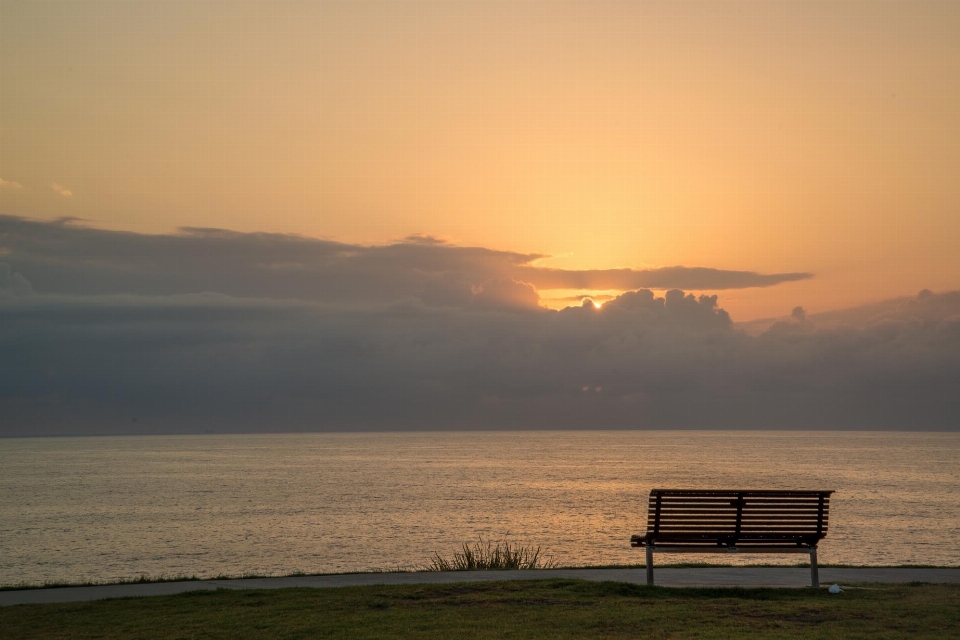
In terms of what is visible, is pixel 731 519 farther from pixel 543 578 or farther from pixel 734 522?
pixel 543 578

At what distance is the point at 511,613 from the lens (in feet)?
37.6

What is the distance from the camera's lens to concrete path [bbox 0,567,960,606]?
13984 mm

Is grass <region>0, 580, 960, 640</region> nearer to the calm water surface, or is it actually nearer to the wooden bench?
the wooden bench

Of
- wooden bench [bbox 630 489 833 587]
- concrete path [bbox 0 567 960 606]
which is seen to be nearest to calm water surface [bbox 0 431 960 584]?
concrete path [bbox 0 567 960 606]

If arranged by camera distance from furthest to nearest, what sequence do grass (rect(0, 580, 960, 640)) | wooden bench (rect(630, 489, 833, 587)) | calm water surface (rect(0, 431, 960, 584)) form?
1. calm water surface (rect(0, 431, 960, 584))
2. wooden bench (rect(630, 489, 833, 587))
3. grass (rect(0, 580, 960, 640))

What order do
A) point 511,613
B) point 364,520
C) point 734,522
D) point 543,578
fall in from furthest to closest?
point 364,520, point 543,578, point 734,522, point 511,613

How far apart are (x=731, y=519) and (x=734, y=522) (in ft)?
0.20

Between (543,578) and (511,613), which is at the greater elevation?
(511,613)

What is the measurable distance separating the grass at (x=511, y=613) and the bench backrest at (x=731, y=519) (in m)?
0.83

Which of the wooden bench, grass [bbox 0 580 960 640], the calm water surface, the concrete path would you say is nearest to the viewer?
grass [bbox 0 580 960 640]

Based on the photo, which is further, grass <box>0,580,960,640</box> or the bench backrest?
the bench backrest

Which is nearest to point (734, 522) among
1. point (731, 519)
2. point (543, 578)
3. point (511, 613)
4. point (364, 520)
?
point (731, 519)

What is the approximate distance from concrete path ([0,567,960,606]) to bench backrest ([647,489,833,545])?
804 millimetres

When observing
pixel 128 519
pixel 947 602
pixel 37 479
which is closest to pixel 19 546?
pixel 128 519
